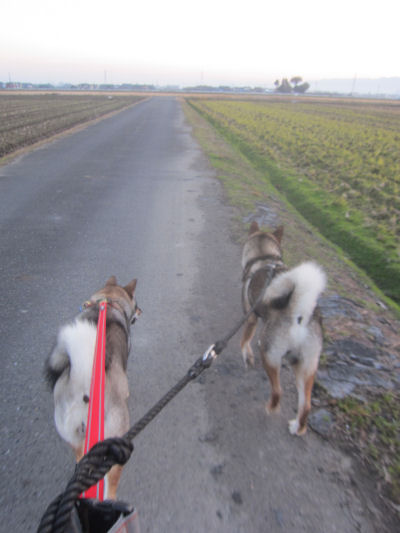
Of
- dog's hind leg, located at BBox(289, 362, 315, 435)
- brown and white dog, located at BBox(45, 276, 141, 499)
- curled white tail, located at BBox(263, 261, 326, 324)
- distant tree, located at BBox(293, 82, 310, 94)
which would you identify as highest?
distant tree, located at BBox(293, 82, 310, 94)

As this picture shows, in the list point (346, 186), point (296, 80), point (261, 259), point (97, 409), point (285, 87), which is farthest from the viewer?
point (296, 80)

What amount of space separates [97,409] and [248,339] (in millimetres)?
1775

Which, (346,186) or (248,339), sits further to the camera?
(346,186)

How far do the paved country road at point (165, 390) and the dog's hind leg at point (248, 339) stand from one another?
0.33 feet

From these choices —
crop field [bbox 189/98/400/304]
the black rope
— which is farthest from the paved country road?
crop field [bbox 189/98/400/304]

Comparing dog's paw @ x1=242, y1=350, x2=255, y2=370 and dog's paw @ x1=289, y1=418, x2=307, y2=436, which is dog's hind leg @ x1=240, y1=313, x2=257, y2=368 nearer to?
dog's paw @ x1=242, y1=350, x2=255, y2=370

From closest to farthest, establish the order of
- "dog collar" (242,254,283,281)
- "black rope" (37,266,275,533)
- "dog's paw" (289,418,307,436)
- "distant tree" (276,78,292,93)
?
1. "black rope" (37,266,275,533)
2. "dog's paw" (289,418,307,436)
3. "dog collar" (242,254,283,281)
4. "distant tree" (276,78,292,93)

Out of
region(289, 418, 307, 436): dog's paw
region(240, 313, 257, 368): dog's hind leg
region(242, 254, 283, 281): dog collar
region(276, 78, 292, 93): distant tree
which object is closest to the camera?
region(289, 418, 307, 436): dog's paw

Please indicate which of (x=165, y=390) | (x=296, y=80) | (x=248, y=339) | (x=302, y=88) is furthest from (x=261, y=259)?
(x=296, y=80)

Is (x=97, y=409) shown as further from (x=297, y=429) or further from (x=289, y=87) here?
Answer: (x=289, y=87)

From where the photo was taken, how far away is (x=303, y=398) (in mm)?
2340

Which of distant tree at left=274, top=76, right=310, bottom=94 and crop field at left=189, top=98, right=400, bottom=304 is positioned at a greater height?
distant tree at left=274, top=76, right=310, bottom=94

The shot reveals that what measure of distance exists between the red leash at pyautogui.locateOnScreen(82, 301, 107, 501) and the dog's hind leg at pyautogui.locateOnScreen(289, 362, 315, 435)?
1407 millimetres

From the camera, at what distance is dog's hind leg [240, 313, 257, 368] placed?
9.77 feet
